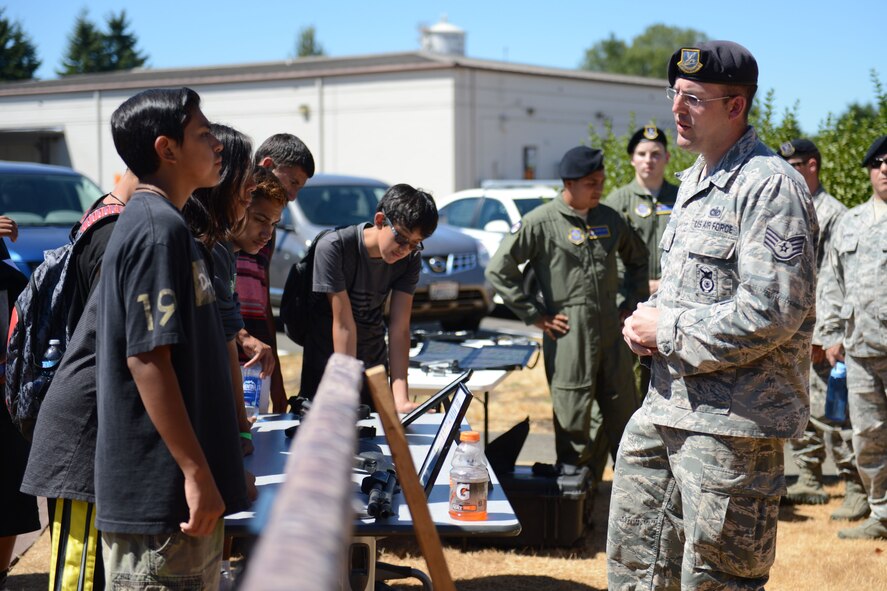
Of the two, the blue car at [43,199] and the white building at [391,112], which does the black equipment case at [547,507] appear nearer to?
the blue car at [43,199]

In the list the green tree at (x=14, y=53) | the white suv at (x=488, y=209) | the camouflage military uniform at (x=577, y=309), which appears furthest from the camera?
the green tree at (x=14, y=53)

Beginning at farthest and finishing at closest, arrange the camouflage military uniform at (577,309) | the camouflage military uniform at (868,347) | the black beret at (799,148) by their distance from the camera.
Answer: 1. the black beret at (799,148)
2. the camouflage military uniform at (577,309)
3. the camouflage military uniform at (868,347)

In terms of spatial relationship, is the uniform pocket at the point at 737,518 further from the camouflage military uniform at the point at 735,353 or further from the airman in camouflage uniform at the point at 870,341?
the airman in camouflage uniform at the point at 870,341

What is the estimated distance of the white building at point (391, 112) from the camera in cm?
2856

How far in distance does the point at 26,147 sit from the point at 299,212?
28.6m

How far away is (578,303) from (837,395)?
155 centimetres

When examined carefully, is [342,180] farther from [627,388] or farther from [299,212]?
[627,388]

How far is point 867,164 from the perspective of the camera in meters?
5.26

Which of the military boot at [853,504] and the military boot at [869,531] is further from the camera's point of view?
the military boot at [853,504]

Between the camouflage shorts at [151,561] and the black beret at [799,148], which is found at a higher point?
the black beret at [799,148]

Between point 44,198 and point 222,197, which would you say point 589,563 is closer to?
point 222,197

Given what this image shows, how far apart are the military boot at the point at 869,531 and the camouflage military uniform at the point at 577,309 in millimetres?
1287

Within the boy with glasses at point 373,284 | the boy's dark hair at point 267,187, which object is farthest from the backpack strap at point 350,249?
the boy's dark hair at point 267,187

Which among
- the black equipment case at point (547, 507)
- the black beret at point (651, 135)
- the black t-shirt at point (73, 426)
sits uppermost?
the black beret at point (651, 135)
